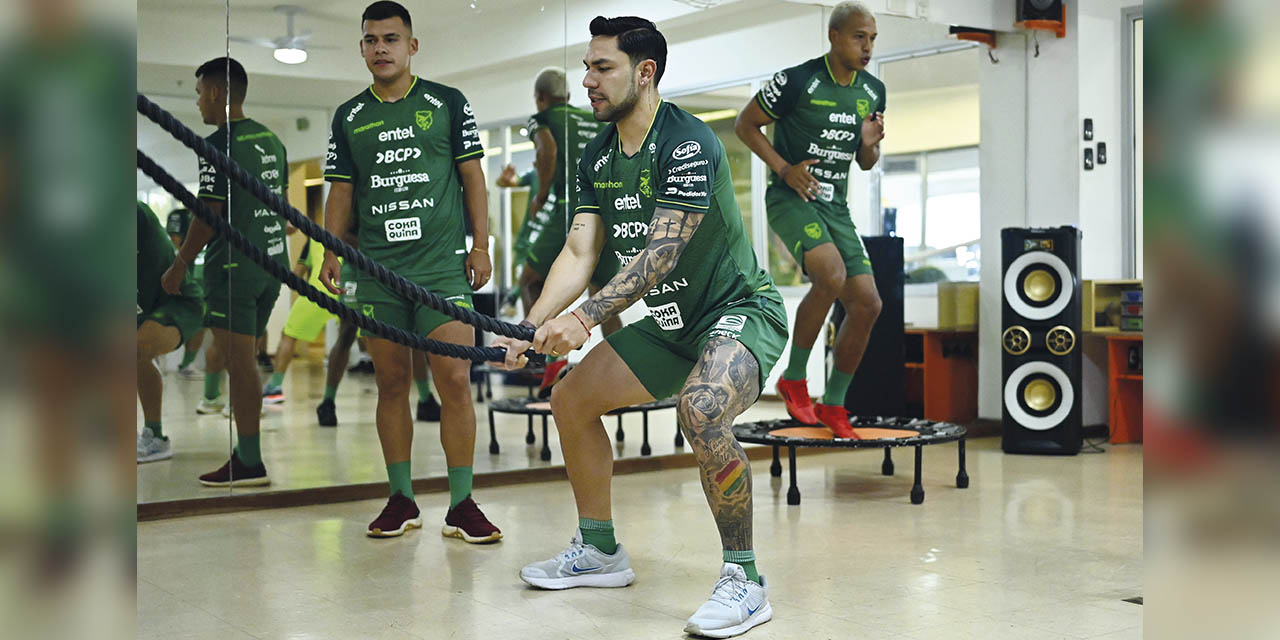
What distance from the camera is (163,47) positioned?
4328 millimetres

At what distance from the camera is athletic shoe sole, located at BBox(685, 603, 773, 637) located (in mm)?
2773

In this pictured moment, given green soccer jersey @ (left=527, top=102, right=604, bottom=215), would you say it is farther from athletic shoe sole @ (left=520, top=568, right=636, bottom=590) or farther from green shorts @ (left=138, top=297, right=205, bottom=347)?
athletic shoe sole @ (left=520, top=568, right=636, bottom=590)

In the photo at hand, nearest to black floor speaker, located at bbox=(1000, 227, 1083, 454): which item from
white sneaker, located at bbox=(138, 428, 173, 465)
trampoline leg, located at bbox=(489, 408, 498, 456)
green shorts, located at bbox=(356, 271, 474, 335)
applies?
trampoline leg, located at bbox=(489, 408, 498, 456)

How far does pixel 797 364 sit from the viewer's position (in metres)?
5.36

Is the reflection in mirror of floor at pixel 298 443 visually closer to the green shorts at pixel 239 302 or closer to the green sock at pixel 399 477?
the green shorts at pixel 239 302

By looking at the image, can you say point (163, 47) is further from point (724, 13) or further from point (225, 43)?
point (724, 13)

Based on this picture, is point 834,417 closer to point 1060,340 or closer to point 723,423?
point 1060,340

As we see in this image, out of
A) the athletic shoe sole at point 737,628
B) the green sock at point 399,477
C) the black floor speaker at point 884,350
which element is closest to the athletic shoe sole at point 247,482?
the green sock at point 399,477

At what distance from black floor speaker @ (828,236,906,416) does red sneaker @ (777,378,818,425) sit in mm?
1303

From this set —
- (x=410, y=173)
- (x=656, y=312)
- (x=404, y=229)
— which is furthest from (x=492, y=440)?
(x=656, y=312)

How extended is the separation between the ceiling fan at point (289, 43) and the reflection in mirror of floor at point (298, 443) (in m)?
1.17

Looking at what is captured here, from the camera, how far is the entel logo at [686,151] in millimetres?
2928
